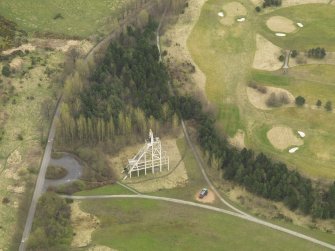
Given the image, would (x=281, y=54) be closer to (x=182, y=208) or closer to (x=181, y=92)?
(x=181, y=92)

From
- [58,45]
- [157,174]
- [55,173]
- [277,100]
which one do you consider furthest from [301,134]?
[58,45]

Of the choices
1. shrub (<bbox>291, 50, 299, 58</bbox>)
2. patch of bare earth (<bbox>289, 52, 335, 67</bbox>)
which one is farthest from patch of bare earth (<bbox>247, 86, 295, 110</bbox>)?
shrub (<bbox>291, 50, 299, 58</bbox>)

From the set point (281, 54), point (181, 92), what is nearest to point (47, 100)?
point (181, 92)

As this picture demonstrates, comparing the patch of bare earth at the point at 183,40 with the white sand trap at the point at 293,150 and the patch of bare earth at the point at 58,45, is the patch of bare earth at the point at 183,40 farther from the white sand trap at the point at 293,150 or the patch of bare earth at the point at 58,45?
the white sand trap at the point at 293,150

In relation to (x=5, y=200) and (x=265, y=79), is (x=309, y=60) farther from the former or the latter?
(x=5, y=200)

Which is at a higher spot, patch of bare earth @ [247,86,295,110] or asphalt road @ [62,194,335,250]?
patch of bare earth @ [247,86,295,110]

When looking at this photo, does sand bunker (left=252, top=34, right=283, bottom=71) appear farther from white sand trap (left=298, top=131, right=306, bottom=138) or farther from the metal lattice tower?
the metal lattice tower

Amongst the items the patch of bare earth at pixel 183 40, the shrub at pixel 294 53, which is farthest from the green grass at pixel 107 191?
the shrub at pixel 294 53
